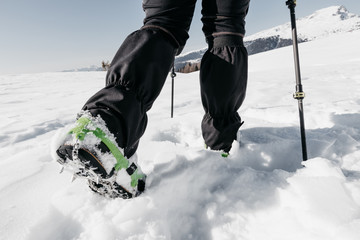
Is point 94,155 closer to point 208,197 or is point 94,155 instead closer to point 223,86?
point 208,197

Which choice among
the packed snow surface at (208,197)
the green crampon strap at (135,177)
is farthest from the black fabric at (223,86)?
the green crampon strap at (135,177)

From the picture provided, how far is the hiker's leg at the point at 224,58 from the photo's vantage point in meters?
1.07

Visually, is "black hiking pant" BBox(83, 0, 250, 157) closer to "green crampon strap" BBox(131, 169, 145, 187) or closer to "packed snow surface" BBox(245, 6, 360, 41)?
"green crampon strap" BBox(131, 169, 145, 187)

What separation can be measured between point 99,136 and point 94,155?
6 centimetres

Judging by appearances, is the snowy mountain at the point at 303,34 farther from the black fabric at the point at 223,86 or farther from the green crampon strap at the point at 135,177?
the green crampon strap at the point at 135,177

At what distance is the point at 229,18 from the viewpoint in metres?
1.07

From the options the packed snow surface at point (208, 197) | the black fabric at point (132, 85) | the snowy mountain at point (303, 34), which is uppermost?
the snowy mountain at point (303, 34)

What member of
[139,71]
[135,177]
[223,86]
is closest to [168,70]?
[139,71]

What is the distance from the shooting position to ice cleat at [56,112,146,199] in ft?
2.10

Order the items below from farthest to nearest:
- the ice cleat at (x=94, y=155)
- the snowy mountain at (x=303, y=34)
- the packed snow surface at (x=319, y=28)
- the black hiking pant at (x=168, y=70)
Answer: the packed snow surface at (x=319, y=28), the snowy mountain at (x=303, y=34), the black hiking pant at (x=168, y=70), the ice cleat at (x=94, y=155)

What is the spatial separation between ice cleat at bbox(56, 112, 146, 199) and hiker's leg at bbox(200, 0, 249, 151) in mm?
577

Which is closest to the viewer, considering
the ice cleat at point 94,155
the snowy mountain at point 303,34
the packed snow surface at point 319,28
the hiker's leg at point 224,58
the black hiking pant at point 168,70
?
the ice cleat at point 94,155

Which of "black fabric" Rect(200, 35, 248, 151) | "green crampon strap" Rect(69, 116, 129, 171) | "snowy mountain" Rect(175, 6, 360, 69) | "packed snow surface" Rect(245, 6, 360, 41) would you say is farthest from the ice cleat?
"packed snow surface" Rect(245, 6, 360, 41)

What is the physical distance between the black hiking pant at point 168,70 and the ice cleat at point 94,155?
4cm
